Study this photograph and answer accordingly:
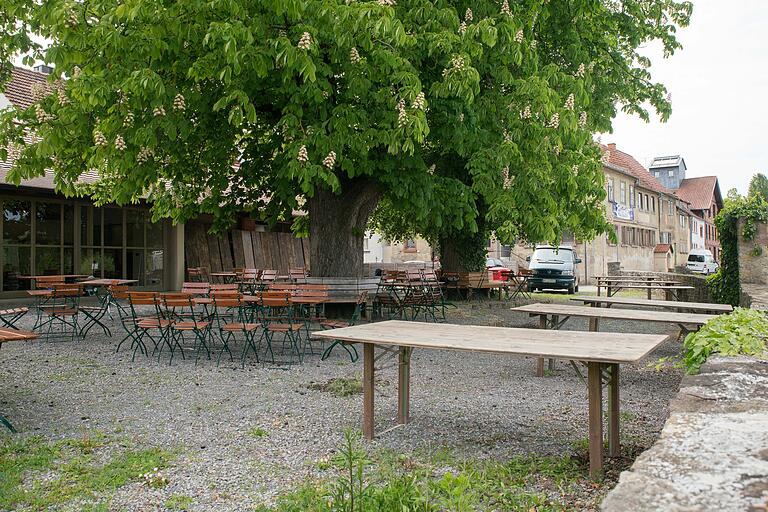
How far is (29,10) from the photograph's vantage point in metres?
9.58

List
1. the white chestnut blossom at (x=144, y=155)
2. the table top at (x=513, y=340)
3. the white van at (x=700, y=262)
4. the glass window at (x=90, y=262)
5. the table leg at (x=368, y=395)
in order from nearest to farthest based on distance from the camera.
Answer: the table top at (x=513, y=340) < the table leg at (x=368, y=395) < the white chestnut blossom at (x=144, y=155) < the glass window at (x=90, y=262) < the white van at (x=700, y=262)

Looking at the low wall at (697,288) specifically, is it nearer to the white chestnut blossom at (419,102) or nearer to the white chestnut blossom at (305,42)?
the white chestnut blossom at (419,102)

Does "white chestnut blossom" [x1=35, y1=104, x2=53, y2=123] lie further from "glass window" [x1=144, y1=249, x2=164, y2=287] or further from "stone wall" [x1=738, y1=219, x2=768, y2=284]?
"stone wall" [x1=738, y1=219, x2=768, y2=284]

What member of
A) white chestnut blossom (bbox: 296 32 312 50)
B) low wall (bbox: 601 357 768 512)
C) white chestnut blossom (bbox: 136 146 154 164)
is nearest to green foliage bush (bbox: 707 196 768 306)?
white chestnut blossom (bbox: 296 32 312 50)

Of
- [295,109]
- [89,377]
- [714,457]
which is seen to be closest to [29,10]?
[295,109]

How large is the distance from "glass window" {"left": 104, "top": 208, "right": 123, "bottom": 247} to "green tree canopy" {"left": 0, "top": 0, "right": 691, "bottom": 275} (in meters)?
4.66

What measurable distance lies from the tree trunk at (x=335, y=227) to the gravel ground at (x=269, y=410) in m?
3.76

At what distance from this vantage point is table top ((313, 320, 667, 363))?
4.12 m

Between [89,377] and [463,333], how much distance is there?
465 centimetres

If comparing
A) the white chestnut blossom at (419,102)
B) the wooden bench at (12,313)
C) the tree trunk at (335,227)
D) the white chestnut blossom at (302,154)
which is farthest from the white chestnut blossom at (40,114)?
the white chestnut blossom at (419,102)

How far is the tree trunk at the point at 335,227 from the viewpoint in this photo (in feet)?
40.7

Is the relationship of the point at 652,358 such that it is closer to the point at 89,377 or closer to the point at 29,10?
the point at 89,377

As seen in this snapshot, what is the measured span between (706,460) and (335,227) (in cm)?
1054

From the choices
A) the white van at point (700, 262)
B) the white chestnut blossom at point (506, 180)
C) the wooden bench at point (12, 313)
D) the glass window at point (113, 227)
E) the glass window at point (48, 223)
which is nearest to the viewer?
the wooden bench at point (12, 313)
